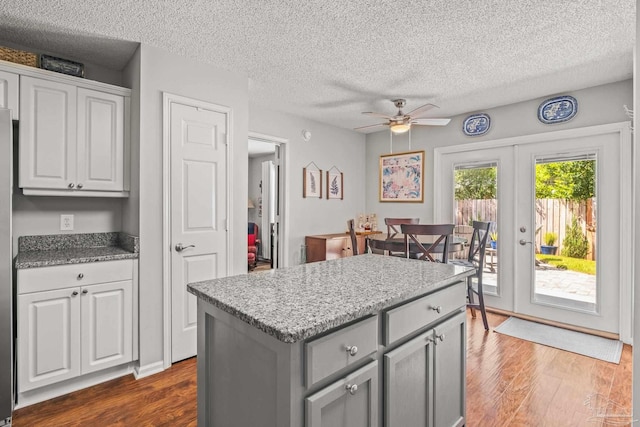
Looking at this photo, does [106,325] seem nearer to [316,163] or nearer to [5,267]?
[5,267]

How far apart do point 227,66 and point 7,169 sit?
175 cm

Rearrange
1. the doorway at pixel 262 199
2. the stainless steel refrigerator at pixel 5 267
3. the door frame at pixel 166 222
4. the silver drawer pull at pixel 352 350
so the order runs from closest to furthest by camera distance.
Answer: the silver drawer pull at pixel 352 350, the stainless steel refrigerator at pixel 5 267, the door frame at pixel 166 222, the doorway at pixel 262 199

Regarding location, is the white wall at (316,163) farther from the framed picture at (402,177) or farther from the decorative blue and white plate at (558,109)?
the decorative blue and white plate at (558,109)

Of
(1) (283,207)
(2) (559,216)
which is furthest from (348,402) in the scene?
(2) (559,216)

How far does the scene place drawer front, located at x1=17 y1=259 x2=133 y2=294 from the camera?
6.70 ft

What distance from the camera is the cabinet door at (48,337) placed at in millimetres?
2034

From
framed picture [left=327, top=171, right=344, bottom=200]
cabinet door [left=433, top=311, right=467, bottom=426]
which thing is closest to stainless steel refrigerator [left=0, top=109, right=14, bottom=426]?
cabinet door [left=433, top=311, right=467, bottom=426]

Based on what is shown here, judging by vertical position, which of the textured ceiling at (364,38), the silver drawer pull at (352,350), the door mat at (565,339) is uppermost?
the textured ceiling at (364,38)

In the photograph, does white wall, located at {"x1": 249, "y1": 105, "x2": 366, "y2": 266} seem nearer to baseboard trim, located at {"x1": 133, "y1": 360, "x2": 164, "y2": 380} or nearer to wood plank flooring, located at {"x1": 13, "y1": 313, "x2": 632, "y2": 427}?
baseboard trim, located at {"x1": 133, "y1": 360, "x2": 164, "y2": 380}

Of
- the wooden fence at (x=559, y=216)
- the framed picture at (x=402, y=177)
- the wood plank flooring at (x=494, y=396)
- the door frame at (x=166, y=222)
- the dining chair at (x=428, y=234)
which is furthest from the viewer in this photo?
the framed picture at (x=402, y=177)

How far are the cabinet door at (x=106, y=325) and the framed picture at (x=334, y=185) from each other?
3.02 metres

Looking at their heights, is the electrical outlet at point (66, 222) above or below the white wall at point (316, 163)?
below

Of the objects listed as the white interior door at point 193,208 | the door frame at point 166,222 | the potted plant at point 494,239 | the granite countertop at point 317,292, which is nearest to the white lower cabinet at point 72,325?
the door frame at point 166,222

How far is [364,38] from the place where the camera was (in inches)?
94.7
